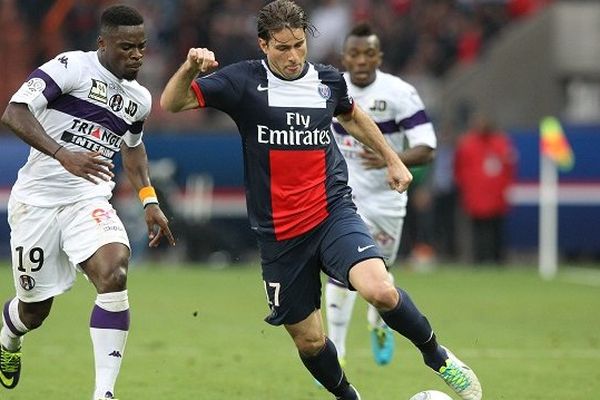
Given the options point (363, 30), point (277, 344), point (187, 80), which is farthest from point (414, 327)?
point (277, 344)

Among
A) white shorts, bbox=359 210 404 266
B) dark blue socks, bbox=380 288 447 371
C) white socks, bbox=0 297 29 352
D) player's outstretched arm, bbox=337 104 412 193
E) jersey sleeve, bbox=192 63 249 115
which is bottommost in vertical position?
white shorts, bbox=359 210 404 266

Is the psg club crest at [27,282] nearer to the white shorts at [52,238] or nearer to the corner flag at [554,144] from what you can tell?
the white shorts at [52,238]

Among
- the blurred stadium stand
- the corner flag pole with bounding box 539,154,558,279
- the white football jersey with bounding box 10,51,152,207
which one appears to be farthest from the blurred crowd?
the white football jersey with bounding box 10,51,152,207

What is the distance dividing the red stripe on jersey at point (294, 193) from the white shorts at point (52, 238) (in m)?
1.06

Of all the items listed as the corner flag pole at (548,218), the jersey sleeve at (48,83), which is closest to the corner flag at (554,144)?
the corner flag pole at (548,218)

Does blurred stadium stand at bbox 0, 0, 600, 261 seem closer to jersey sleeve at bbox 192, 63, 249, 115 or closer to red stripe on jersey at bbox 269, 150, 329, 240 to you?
red stripe on jersey at bbox 269, 150, 329, 240

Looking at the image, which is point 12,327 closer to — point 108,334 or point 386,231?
point 108,334

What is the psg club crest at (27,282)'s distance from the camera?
30.7 feet

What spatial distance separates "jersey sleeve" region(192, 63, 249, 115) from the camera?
28.4 feet

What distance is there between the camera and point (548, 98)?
25844 mm

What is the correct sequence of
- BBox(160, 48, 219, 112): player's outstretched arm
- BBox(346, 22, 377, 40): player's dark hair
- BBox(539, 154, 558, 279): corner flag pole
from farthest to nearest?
1. BBox(539, 154, 558, 279): corner flag pole
2. BBox(346, 22, 377, 40): player's dark hair
3. BBox(160, 48, 219, 112): player's outstretched arm

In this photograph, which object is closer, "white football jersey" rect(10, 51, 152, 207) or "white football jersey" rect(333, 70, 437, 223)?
"white football jersey" rect(10, 51, 152, 207)

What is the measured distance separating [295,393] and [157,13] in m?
16.4

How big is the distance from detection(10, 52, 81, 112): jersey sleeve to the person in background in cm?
1403
